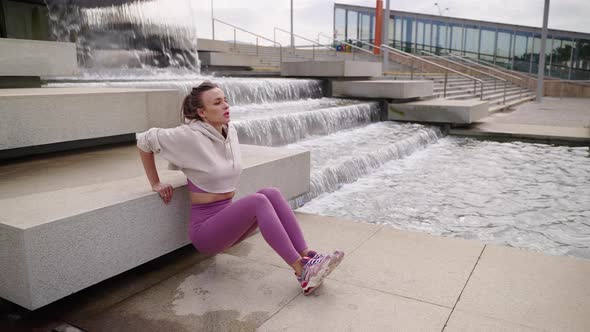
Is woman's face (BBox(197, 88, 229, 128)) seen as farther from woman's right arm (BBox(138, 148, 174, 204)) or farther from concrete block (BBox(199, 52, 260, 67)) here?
concrete block (BBox(199, 52, 260, 67))

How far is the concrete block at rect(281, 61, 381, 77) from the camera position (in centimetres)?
1501

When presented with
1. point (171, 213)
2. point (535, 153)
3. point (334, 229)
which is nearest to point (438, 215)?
point (334, 229)

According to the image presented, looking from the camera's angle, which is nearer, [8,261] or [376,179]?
[8,261]

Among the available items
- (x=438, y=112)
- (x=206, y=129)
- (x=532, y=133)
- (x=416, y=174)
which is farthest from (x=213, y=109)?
(x=438, y=112)

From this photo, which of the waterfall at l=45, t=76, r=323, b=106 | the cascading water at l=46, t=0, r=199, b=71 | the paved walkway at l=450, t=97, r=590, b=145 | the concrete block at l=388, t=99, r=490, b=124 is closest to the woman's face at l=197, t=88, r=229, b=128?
the waterfall at l=45, t=76, r=323, b=106

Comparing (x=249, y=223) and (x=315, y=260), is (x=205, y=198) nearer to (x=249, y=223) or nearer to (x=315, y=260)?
(x=249, y=223)

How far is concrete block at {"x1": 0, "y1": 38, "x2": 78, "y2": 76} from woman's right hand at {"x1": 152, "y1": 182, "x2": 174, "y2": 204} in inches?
170

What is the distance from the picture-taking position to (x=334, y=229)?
4.35 m

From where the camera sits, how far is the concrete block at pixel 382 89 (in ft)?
42.4

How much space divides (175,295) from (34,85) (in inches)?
210

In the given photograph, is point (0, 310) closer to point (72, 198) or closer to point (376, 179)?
point (72, 198)

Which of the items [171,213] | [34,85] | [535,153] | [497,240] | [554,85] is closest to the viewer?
[171,213]

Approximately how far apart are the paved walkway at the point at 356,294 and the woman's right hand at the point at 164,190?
0.57 metres

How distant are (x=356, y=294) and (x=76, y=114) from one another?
289 cm
